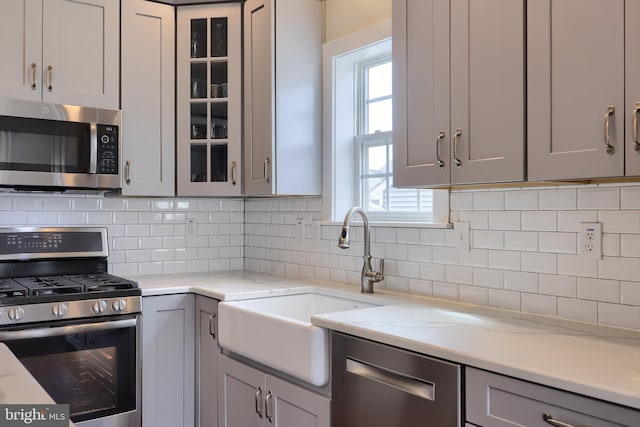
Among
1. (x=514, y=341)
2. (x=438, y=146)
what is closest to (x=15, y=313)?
(x=438, y=146)

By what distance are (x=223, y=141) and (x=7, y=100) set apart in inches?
42.8

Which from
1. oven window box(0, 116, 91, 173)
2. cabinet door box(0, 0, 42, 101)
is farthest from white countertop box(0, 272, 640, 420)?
cabinet door box(0, 0, 42, 101)

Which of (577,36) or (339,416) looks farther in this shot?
(339,416)

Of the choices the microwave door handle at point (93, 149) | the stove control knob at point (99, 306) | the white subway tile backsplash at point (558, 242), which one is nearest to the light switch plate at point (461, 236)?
the white subway tile backsplash at point (558, 242)

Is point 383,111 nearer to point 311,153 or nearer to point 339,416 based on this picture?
point 311,153

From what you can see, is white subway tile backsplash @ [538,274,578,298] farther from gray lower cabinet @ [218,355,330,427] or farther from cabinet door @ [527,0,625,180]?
gray lower cabinet @ [218,355,330,427]

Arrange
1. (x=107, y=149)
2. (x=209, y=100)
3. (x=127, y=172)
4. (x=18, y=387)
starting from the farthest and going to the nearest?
(x=209, y=100)
(x=127, y=172)
(x=107, y=149)
(x=18, y=387)

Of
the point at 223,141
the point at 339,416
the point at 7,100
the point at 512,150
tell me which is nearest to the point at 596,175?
the point at 512,150

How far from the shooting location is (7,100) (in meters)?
2.66

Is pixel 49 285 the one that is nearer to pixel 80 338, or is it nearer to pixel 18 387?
pixel 80 338

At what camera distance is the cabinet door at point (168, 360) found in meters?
2.75

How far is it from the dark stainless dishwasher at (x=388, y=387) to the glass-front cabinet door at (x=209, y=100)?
157cm

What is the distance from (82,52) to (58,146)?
511 millimetres

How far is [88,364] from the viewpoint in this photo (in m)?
2.55
